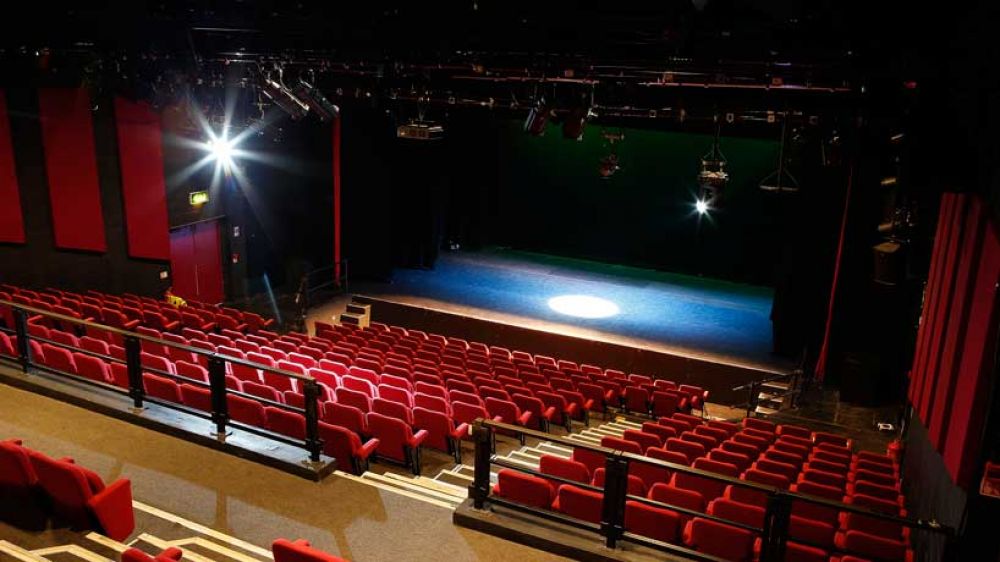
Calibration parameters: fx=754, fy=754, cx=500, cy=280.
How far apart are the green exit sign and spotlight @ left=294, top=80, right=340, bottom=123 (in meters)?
3.32

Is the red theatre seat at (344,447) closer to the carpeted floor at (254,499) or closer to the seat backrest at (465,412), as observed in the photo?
the carpeted floor at (254,499)

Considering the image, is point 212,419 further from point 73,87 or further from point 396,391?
point 73,87

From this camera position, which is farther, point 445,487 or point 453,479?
point 453,479

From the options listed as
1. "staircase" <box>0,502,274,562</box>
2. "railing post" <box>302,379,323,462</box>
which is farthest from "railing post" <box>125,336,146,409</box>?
"staircase" <box>0,502,274,562</box>

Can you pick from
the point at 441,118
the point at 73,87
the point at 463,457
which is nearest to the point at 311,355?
the point at 463,457

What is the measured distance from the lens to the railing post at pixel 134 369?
285 inches

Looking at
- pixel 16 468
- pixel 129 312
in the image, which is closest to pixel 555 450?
pixel 16 468

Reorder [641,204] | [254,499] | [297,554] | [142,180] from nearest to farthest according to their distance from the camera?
[297,554] → [254,499] → [142,180] → [641,204]

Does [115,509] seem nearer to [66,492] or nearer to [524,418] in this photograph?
[66,492]

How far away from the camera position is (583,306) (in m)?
18.7

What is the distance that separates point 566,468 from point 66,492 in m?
3.88

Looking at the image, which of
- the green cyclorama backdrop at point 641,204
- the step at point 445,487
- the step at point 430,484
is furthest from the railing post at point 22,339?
the green cyclorama backdrop at point 641,204

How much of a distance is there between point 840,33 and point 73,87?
14.2 metres

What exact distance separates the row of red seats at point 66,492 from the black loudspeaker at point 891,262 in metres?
8.26
